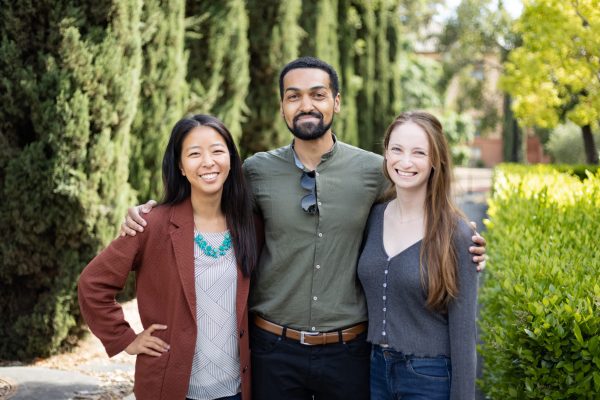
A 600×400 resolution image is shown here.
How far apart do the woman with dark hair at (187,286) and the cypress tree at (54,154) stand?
317 cm

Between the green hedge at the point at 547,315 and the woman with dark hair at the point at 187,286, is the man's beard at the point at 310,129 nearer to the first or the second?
the woman with dark hair at the point at 187,286

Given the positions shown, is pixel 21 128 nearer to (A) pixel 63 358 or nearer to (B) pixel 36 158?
(B) pixel 36 158

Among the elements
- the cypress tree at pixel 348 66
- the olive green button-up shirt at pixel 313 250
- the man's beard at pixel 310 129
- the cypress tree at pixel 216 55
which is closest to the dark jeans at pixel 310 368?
the olive green button-up shirt at pixel 313 250

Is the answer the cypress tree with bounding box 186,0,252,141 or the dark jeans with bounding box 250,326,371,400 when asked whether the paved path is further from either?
the cypress tree with bounding box 186,0,252,141

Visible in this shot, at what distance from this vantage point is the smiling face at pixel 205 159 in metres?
3.08

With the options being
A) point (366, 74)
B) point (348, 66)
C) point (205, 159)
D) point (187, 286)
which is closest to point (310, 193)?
point (205, 159)

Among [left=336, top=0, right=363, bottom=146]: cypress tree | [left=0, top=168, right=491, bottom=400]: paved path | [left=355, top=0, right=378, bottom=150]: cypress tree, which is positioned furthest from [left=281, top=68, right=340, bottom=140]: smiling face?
[left=355, top=0, right=378, bottom=150]: cypress tree

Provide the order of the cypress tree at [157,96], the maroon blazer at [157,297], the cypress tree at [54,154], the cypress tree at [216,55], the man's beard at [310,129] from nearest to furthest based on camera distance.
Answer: the maroon blazer at [157,297] < the man's beard at [310,129] < the cypress tree at [54,154] < the cypress tree at [157,96] < the cypress tree at [216,55]

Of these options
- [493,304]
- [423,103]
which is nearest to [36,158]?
[493,304]

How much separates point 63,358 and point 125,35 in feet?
10.3

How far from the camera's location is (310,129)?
335cm

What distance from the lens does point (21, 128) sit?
19.9ft

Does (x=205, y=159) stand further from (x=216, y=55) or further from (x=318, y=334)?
(x=216, y=55)

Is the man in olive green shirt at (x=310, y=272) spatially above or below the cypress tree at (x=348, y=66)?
below
